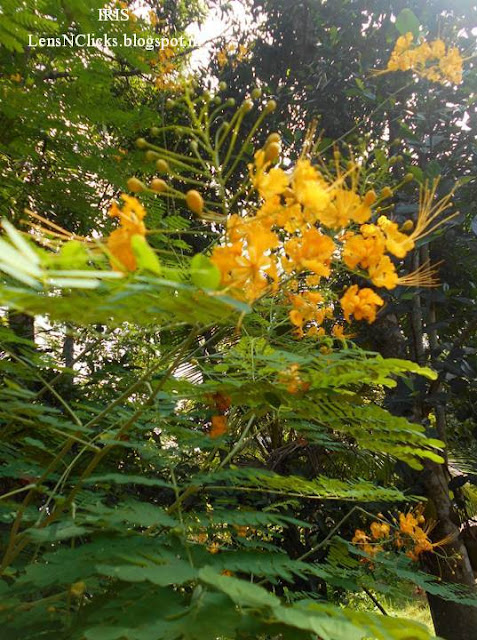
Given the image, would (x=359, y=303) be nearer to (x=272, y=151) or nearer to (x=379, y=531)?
(x=272, y=151)

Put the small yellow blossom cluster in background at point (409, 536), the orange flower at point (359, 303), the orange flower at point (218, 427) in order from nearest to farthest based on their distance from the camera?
the orange flower at point (359, 303)
the orange flower at point (218, 427)
the small yellow blossom cluster in background at point (409, 536)

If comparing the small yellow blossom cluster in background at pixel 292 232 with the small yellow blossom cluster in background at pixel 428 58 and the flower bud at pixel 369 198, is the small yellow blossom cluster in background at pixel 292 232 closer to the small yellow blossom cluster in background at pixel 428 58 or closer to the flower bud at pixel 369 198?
the flower bud at pixel 369 198

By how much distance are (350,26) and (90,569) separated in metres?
3.44

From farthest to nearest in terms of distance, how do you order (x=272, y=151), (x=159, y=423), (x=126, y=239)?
(x=159, y=423) → (x=272, y=151) → (x=126, y=239)

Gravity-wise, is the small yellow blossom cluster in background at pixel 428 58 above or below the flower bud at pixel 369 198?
above

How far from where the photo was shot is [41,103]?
7.20 feet

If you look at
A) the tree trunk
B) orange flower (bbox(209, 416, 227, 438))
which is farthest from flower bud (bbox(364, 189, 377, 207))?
the tree trunk

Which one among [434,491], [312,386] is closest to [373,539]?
Answer: [434,491]

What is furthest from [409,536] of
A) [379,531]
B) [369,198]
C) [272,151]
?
[272,151]

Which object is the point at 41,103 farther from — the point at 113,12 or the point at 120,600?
the point at 120,600

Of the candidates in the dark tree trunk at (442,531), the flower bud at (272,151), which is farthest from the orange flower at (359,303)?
the dark tree trunk at (442,531)

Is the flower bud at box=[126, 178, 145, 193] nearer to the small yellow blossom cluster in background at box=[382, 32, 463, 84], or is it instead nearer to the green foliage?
the green foliage

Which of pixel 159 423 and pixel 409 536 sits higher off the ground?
pixel 159 423

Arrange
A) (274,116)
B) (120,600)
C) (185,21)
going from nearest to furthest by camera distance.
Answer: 1. (120,600)
2. (274,116)
3. (185,21)
